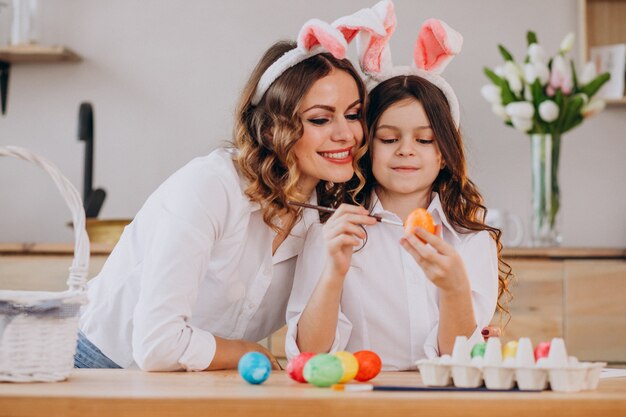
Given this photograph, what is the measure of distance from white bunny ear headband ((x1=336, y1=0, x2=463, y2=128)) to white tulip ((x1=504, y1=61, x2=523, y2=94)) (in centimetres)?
125

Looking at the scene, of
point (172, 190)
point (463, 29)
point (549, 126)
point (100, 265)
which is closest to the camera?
point (172, 190)

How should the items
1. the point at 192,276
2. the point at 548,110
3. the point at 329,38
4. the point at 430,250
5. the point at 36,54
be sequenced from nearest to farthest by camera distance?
the point at 430,250 → the point at 192,276 → the point at 329,38 → the point at 548,110 → the point at 36,54

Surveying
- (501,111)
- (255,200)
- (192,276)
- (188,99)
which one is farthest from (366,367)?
(188,99)

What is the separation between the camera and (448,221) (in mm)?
1792

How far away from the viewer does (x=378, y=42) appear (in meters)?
1.75

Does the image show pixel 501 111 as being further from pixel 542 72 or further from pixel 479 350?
pixel 479 350

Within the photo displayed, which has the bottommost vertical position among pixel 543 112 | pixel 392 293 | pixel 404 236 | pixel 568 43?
pixel 392 293

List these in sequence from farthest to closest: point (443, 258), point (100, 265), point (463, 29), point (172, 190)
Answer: point (463, 29), point (100, 265), point (172, 190), point (443, 258)

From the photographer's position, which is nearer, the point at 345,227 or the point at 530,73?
the point at 345,227

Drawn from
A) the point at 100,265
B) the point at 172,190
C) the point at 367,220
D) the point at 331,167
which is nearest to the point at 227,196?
the point at 172,190

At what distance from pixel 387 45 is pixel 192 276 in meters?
0.65

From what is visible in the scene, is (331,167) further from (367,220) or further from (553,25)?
(553,25)

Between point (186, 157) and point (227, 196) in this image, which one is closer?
point (227, 196)

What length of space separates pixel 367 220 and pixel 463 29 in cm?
215
